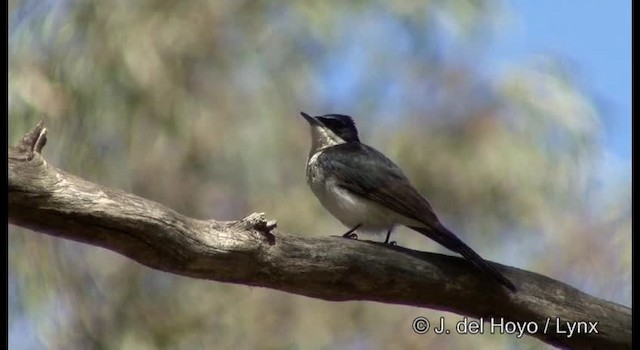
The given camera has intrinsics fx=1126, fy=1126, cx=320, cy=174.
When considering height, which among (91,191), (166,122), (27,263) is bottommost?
(91,191)

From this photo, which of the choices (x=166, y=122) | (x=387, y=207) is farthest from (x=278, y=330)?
(x=387, y=207)

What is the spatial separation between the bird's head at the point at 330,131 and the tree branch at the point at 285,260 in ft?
5.84

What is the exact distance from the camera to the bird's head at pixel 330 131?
618cm

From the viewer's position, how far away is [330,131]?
6227 mm

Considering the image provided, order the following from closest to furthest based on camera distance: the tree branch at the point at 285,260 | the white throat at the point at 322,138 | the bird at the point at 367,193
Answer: the tree branch at the point at 285,260 < the bird at the point at 367,193 < the white throat at the point at 322,138

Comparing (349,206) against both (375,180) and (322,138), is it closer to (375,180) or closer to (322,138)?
(375,180)

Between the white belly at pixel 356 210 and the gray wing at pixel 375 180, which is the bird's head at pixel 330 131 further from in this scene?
the white belly at pixel 356 210

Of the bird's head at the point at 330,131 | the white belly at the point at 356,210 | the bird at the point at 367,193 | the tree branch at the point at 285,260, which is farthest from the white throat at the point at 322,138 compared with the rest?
the tree branch at the point at 285,260

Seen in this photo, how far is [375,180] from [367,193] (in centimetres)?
7

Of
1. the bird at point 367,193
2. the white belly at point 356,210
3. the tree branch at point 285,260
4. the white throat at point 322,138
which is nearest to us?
the tree branch at point 285,260

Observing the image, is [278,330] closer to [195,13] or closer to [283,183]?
[283,183]

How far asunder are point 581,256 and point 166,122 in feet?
10.3

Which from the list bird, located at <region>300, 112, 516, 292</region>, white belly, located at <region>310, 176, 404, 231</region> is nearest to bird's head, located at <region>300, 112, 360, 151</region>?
bird, located at <region>300, 112, 516, 292</region>

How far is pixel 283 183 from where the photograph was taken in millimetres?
8453
